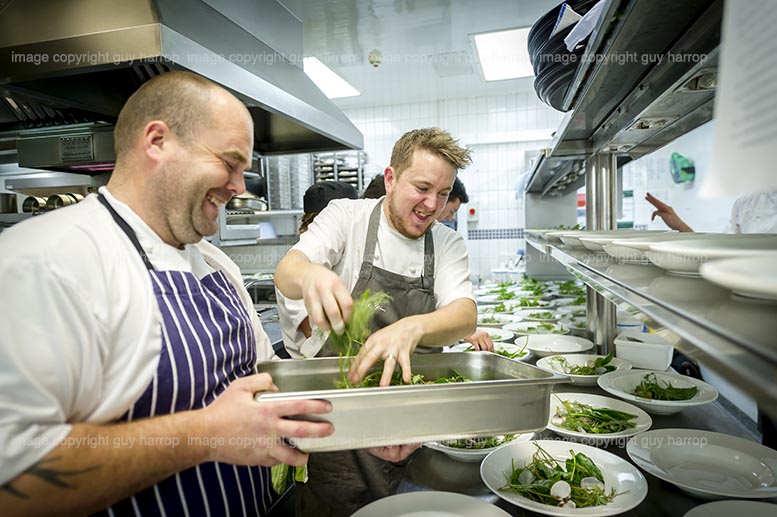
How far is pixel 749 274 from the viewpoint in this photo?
46 cm

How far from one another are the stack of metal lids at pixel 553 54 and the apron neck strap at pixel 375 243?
29.8 inches

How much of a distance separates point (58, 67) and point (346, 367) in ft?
5.43

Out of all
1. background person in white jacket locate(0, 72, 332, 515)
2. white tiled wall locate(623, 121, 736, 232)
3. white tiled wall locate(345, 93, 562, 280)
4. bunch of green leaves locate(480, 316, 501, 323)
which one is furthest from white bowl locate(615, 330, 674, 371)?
white tiled wall locate(345, 93, 562, 280)

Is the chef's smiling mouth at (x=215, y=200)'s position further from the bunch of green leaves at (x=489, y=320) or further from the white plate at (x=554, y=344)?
the bunch of green leaves at (x=489, y=320)

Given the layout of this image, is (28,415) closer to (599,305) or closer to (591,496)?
(591,496)

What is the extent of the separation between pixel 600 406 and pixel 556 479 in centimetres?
57

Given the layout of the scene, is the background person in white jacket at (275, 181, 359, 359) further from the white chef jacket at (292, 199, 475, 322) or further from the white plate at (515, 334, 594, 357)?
the white plate at (515, 334, 594, 357)

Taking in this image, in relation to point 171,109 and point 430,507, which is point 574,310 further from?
point 171,109

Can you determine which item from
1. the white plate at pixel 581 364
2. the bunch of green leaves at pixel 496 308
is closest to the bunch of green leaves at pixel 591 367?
the white plate at pixel 581 364

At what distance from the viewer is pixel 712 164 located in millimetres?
372

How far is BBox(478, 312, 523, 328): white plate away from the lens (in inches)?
125

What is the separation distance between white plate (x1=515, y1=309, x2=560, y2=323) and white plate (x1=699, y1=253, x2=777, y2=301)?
9.22ft

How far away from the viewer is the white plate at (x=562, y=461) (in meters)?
1.09

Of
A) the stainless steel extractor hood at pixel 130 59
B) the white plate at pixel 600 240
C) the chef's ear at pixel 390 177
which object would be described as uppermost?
the stainless steel extractor hood at pixel 130 59
